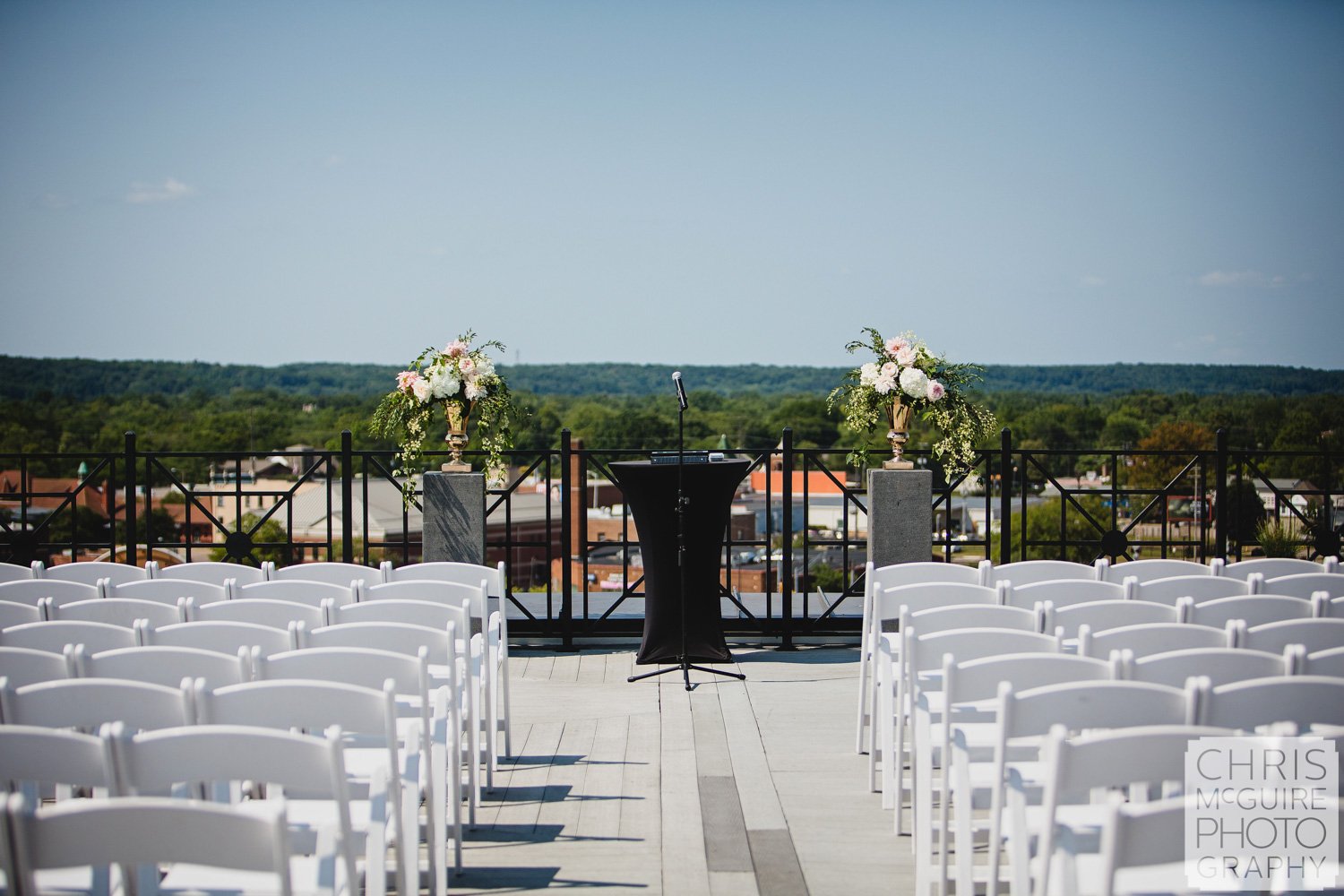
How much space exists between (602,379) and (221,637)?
300 feet

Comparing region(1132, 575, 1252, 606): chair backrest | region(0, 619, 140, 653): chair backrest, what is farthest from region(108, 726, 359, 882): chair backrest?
region(1132, 575, 1252, 606): chair backrest

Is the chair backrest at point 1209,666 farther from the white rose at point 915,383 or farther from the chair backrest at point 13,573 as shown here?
the chair backrest at point 13,573

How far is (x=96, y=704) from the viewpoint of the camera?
275 centimetres

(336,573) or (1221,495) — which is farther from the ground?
(1221,495)

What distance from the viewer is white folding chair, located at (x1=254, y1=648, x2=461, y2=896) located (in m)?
3.02

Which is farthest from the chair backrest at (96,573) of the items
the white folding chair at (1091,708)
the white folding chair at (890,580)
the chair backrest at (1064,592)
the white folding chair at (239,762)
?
the white folding chair at (1091,708)

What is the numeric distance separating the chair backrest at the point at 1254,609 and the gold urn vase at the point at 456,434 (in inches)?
177

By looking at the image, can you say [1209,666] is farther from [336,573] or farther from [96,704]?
[336,573]

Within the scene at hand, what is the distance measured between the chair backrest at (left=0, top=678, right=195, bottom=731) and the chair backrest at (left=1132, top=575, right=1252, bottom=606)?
374cm

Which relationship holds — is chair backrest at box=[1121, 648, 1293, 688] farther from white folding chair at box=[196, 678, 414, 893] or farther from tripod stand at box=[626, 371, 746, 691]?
tripod stand at box=[626, 371, 746, 691]

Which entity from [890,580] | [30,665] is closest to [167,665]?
[30,665]

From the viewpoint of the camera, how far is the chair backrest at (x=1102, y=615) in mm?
3906

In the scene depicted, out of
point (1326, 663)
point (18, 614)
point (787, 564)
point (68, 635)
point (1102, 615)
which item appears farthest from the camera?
point (787, 564)

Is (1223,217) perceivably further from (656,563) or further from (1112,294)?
(656,563)
